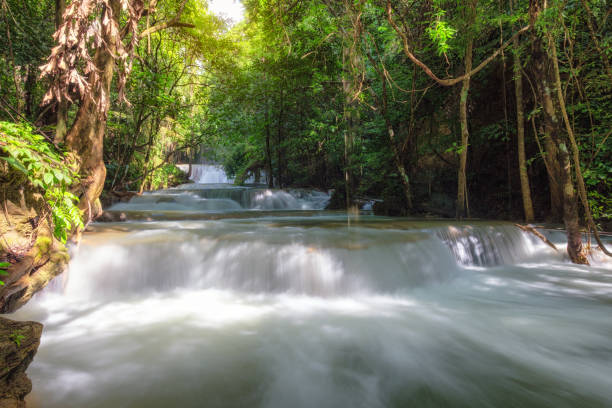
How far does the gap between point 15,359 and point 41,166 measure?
1.68 m

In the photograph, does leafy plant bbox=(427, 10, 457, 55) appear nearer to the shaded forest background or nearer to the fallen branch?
the shaded forest background

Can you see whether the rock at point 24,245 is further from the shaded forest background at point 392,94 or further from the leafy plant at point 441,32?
the leafy plant at point 441,32

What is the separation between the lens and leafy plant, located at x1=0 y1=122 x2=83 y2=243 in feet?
7.38

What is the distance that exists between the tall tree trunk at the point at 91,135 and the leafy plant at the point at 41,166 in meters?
0.22

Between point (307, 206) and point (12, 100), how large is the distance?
915 cm

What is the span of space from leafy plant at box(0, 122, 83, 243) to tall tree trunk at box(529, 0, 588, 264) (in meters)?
6.25

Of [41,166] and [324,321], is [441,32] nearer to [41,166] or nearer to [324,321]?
[324,321]

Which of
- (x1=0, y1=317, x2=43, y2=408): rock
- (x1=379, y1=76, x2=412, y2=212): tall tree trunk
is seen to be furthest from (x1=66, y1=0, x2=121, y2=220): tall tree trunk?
(x1=379, y1=76, x2=412, y2=212): tall tree trunk

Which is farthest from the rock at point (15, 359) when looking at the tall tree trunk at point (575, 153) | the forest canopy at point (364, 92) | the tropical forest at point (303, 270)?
the tall tree trunk at point (575, 153)

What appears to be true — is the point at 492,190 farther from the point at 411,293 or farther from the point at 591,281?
the point at 411,293

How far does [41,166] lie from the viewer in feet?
8.05

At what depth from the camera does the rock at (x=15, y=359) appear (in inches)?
57.3

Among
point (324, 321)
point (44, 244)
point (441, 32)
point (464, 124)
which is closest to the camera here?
point (44, 244)

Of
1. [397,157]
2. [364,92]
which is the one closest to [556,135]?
[397,157]
